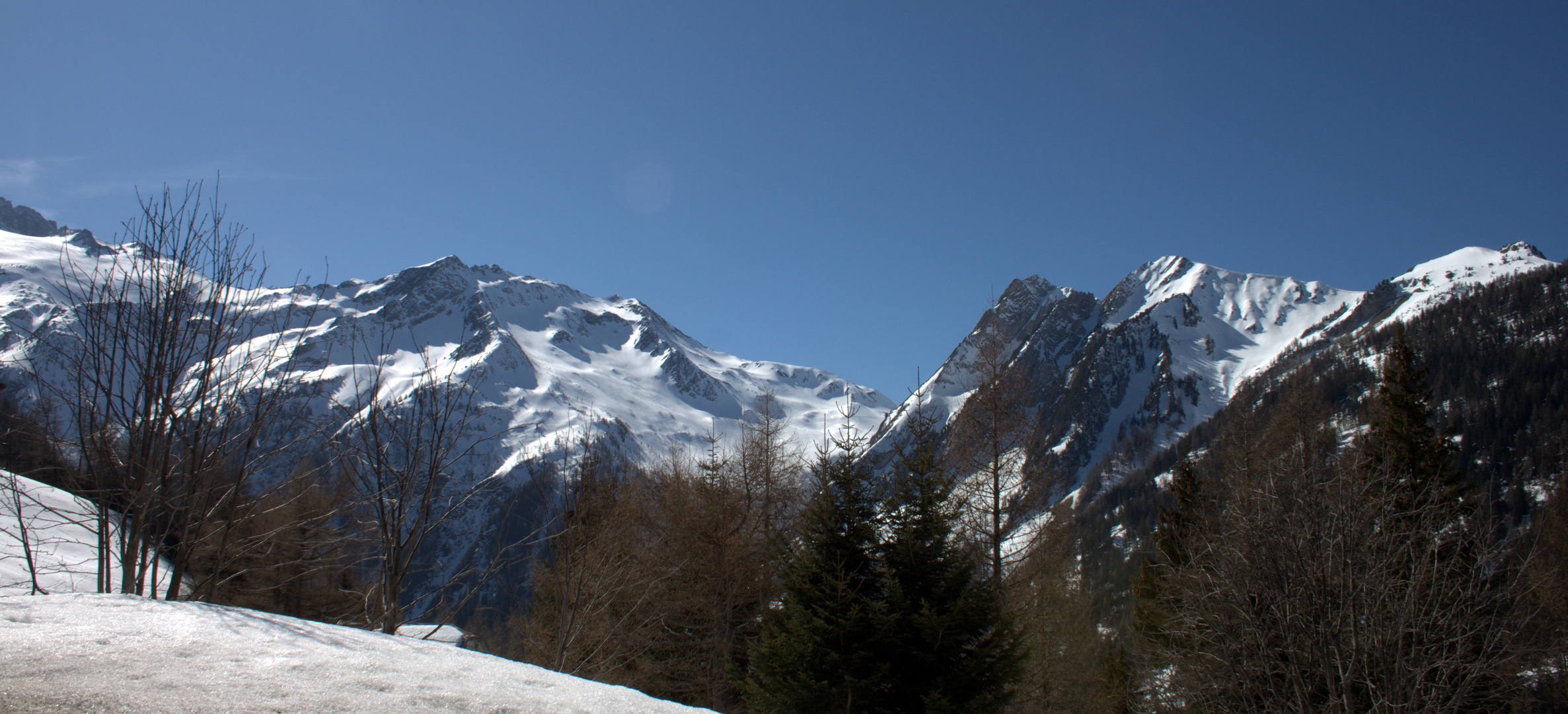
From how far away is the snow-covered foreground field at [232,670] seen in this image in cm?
398

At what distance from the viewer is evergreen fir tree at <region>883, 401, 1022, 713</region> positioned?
11195 mm

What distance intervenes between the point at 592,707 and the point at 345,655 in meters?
1.80

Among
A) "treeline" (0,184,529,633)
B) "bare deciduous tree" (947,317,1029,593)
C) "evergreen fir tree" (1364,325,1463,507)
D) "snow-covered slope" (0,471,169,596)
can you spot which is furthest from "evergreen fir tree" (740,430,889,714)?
"evergreen fir tree" (1364,325,1463,507)

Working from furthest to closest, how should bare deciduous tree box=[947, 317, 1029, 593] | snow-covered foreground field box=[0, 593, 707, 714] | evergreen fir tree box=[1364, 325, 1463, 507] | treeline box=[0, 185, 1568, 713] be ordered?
evergreen fir tree box=[1364, 325, 1463, 507], bare deciduous tree box=[947, 317, 1029, 593], treeline box=[0, 185, 1568, 713], snow-covered foreground field box=[0, 593, 707, 714]

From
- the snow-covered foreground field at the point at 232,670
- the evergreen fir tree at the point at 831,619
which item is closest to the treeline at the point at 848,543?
the evergreen fir tree at the point at 831,619

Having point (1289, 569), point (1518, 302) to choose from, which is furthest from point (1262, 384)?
point (1289, 569)

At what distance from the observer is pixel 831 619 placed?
1169 centimetres

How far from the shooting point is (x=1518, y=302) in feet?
429

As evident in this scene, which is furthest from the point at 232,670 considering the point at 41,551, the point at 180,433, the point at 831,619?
the point at 831,619

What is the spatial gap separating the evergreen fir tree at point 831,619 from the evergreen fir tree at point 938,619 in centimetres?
36

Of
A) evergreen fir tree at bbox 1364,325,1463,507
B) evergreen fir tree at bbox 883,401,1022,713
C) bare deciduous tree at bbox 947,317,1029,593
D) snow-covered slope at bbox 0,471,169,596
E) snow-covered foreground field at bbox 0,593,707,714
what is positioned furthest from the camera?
evergreen fir tree at bbox 1364,325,1463,507

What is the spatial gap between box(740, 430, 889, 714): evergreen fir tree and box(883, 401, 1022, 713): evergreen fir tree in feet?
1.18

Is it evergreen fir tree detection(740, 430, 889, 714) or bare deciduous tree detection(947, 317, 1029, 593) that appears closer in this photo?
evergreen fir tree detection(740, 430, 889, 714)

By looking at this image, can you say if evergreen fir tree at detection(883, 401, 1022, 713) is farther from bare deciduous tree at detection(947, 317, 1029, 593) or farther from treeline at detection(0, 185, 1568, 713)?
bare deciduous tree at detection(947, 317, 1029, 593)
